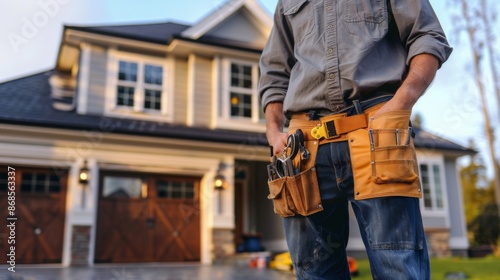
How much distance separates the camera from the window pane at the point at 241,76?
1090 centimetres

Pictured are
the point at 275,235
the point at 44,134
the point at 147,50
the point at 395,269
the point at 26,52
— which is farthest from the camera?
the point at 275,235

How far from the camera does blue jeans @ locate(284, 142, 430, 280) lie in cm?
131

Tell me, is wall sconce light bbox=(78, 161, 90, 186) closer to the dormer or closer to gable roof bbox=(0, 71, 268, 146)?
gable roof bbox=(0, 71, 268, 146)

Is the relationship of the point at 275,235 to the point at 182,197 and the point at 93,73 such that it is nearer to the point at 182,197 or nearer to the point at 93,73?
the point at 182,197

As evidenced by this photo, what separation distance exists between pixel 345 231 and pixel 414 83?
57 centimetres

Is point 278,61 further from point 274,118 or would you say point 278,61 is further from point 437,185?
point 437,185

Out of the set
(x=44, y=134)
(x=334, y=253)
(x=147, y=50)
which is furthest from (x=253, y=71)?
(x=334, y=253)

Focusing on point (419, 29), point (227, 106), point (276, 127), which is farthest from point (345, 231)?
point (227, 106)

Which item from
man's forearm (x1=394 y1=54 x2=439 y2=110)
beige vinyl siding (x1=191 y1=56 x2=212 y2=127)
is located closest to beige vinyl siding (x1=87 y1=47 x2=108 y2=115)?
beige vinyl siding (x1=191 y1=56 x2=212 y2=127)

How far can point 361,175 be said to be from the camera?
137cm

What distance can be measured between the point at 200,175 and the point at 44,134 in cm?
326

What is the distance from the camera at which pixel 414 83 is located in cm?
139

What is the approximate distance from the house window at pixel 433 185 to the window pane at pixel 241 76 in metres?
5.44

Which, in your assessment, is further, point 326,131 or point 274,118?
point 274,118
